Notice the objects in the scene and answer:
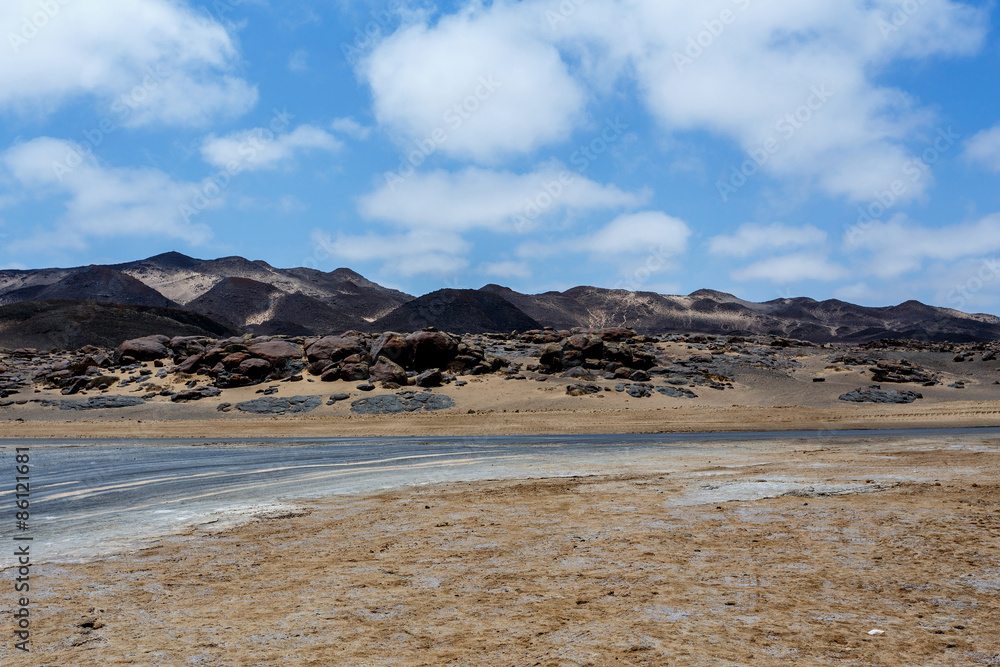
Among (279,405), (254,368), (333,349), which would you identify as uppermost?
(333,349)

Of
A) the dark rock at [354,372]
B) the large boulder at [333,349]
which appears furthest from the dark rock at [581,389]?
the large boulder at [333,349]

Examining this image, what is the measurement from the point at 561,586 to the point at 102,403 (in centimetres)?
3709

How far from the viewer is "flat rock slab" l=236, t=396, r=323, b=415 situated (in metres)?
33.2

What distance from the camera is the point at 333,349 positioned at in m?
40.1

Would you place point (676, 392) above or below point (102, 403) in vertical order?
above

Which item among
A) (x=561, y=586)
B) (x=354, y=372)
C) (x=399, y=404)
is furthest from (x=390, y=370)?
(x=561, y=586)

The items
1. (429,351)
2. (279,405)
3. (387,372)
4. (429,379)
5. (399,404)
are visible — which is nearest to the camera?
(399,404)

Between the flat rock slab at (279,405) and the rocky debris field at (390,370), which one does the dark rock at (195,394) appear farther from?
the flat rock slab at (279,405)

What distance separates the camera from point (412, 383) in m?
36.2

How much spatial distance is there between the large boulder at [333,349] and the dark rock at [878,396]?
28823 millimetres

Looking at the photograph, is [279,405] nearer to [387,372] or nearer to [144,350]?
[387,372]

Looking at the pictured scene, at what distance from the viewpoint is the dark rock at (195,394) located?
35.2 m

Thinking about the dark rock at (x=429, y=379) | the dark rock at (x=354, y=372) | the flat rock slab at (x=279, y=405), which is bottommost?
the flat rock slab at (x=279, y=405)

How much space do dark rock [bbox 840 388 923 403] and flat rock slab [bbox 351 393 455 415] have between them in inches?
866
